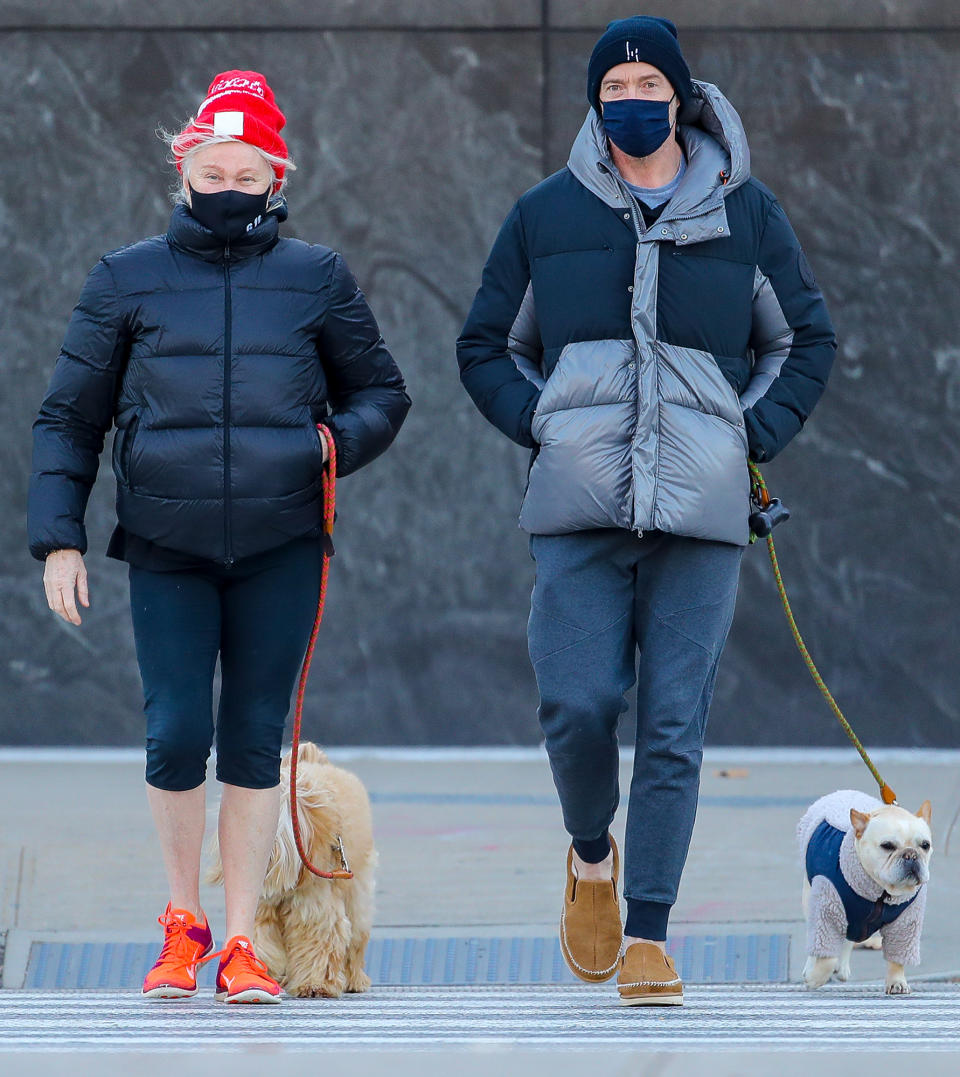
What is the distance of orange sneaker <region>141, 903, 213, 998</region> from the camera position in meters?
3.76

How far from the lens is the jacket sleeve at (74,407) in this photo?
3875 millimetres

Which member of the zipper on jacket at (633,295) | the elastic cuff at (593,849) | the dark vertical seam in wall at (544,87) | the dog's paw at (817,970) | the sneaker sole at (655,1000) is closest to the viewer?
the sneaker sole at (655,1000)

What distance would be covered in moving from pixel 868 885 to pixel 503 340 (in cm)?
159

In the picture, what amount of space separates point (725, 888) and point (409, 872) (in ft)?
3.23

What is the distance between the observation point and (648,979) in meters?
3.69

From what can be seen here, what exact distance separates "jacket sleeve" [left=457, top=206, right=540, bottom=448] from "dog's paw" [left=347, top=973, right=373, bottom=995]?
1.43 meters

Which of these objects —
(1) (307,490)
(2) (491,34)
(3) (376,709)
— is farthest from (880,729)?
(1) (307,490)

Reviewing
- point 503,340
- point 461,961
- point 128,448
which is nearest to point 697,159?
point 503,340

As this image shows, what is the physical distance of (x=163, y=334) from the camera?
3.86 metres

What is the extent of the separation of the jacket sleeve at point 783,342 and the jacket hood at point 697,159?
0.15 meters

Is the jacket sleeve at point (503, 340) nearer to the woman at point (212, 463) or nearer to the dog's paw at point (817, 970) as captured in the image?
the woman at point (212, 463)

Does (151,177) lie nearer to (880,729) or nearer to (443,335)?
(443,335)

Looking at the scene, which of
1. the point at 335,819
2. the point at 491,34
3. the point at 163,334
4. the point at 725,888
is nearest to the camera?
the point at 163,334

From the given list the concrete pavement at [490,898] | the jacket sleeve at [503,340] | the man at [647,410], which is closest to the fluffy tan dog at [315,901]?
the concrete pavement at [490,898]
